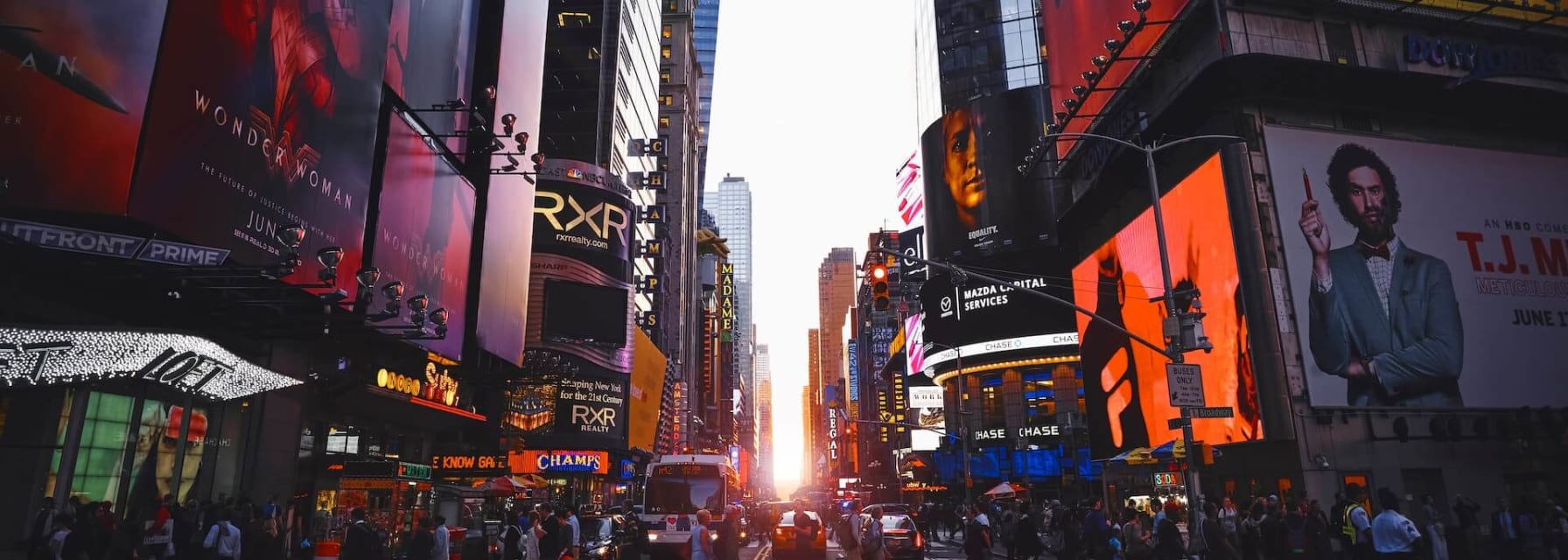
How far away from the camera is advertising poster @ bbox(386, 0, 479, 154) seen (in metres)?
26.3

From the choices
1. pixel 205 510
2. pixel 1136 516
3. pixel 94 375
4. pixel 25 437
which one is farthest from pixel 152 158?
pixel 1136 516

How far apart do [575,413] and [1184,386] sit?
50451mm

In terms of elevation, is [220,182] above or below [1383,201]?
below

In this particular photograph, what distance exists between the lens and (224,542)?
1549 cm

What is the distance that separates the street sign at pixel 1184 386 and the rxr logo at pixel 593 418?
5025cm

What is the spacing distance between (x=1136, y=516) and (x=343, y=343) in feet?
71.5

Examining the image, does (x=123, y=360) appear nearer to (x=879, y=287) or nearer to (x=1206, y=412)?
(x=879, y=287)

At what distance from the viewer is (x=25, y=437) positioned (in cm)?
1505

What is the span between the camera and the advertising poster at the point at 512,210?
3341cm

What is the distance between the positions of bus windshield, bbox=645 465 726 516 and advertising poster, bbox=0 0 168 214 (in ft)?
63.1

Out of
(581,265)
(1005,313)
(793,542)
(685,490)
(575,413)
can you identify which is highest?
(581,265)


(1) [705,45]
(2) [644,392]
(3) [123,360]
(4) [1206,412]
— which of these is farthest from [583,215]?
(1) [705,45]

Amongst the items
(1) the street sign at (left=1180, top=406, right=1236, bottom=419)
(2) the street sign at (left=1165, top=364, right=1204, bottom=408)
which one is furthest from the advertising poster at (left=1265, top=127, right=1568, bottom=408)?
(2) the street sign at (left=1165, top=364, right=1204, bottom=408)

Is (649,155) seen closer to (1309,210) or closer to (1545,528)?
(1309,210)
